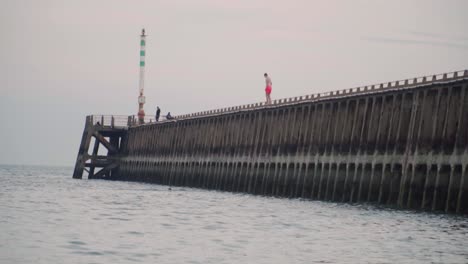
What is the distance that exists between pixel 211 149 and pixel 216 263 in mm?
49376

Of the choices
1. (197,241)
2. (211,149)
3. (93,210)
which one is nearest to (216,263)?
(197,241)

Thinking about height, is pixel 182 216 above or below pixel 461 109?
below

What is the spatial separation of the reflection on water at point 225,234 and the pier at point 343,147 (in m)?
1.87

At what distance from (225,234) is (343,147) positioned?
67.0ft

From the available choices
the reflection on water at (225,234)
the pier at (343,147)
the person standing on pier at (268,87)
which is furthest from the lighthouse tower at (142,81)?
the reflection on water at (225,234)

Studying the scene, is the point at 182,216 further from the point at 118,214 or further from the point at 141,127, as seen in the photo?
the point at 141,127

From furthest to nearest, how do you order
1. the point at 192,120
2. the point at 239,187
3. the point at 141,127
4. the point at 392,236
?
1. the point at 141,127
2. the point at 192,120
3. the point at 239,187
4. the point at 392,236

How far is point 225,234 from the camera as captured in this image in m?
30.7

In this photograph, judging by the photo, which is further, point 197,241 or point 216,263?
point 197,241

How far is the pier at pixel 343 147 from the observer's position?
40.5 m

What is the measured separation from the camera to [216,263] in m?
23.5

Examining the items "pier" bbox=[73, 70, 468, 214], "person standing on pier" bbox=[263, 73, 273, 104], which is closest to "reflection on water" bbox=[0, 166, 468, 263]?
"pier" bbox=[73, 70, 468, 214]

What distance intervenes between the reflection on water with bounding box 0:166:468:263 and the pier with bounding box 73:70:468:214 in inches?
73.8

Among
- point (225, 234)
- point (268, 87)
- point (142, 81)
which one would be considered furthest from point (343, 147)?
point (142, 81)
